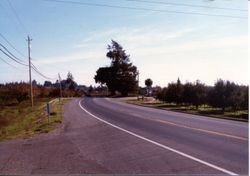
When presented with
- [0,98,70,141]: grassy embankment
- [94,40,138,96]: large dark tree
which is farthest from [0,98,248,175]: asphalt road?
[94,40,138,96]: large dark tree

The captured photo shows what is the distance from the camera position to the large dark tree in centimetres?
11194

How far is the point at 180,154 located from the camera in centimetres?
1213

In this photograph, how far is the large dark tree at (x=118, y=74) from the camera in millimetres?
111938

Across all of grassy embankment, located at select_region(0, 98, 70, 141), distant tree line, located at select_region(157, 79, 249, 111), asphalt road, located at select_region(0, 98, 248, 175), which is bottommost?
grassy embankment, located at select_region(0, 98, 70, 141)

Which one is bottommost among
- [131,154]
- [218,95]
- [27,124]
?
[27,124]

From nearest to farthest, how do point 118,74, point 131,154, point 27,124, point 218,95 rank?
point 131,154, point 27,124, point 218,95, point 118,74

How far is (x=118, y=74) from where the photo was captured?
113938 millimetres

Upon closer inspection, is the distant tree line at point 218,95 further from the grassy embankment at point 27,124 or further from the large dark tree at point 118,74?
Answer: the large dark tree at point 118,74

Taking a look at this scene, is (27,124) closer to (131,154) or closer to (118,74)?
(131,154)

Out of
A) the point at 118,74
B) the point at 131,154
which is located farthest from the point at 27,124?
the point at 118,74

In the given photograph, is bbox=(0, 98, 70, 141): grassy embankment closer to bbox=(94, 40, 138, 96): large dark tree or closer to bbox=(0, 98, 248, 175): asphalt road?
bbox=(0, 98, 248, 175): asphalt road

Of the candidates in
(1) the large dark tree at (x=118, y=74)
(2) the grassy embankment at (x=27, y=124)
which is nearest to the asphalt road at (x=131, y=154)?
(2) the grassy embankment at (x=27, y=124)

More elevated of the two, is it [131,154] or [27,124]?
[131,154]

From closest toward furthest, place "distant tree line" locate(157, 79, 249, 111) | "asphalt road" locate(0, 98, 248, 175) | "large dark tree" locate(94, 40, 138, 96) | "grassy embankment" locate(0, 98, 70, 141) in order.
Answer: "asphalt road" locate(0, 98, 248, 175)
"grassy embankment" locate(0, 98, 70, 141)
"distant tree line" locate(157, 79, 249, 111)
"large dark tree" locate(94, 40, 138, 96)
